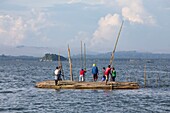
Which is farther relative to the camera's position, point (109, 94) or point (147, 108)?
point (109, 94)

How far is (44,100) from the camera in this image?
38125 millimetres

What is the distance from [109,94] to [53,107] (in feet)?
31.9

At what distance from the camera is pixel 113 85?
4584cm

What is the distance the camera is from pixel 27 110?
3253 centimetres

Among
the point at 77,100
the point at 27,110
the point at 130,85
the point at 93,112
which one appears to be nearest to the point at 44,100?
the point at 77,100

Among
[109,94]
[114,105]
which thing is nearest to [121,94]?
[109,94]

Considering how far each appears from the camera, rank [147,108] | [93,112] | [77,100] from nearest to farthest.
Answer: [93,112], [147,108], [77,100]

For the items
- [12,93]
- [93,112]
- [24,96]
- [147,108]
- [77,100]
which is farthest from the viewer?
[12,93]

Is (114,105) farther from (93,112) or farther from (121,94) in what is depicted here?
(121,94)

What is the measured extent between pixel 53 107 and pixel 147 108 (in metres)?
7.56

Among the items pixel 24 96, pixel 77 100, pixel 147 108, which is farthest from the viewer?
pixel 24 96

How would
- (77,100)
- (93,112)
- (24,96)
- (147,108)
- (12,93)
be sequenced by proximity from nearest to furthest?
1. (93,112)
2. (147,108)
3. (77,100)
4. (24,96)
5. (12,93)

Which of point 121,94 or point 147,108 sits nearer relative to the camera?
point 147,108

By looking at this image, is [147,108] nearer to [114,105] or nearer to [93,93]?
[114,105]
